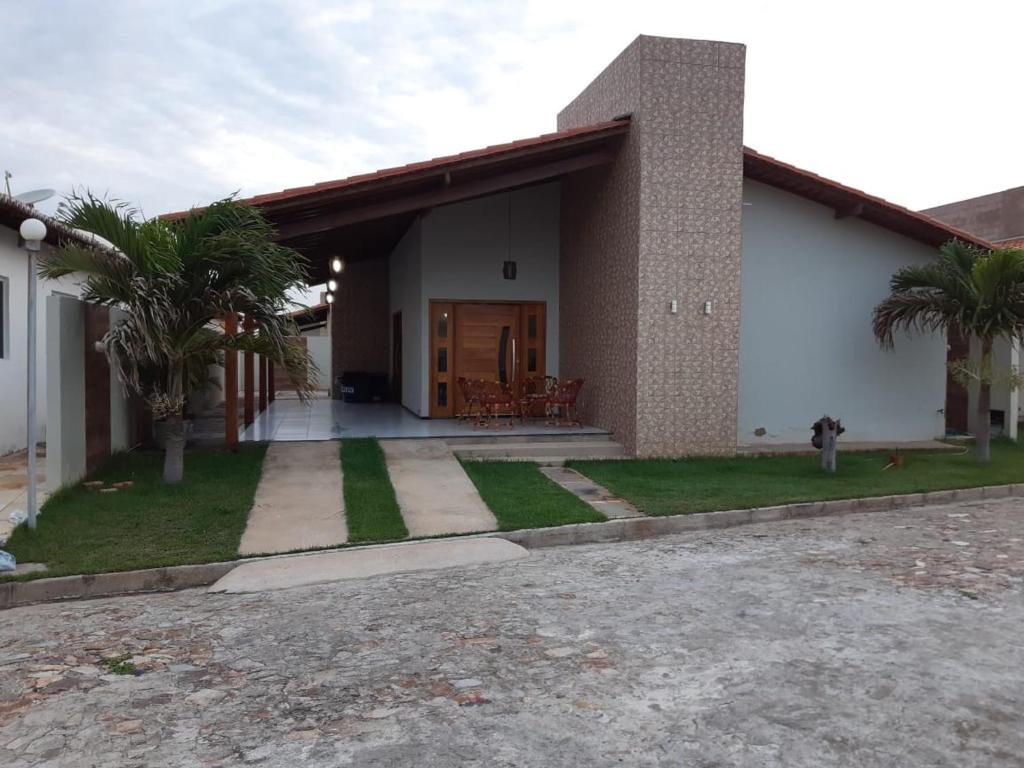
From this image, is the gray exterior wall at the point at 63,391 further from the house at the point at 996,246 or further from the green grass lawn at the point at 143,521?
the house at the point at 996,246

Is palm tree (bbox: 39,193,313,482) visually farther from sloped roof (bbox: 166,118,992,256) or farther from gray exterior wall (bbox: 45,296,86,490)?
sloped roof (bbox: 166,118,992,256)

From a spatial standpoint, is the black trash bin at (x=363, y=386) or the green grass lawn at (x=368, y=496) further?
the black trash bin at (x=363, y=386)

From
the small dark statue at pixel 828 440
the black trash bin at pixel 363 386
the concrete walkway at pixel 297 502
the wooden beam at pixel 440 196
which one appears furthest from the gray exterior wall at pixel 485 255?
the small dark statue at pixel 828 440

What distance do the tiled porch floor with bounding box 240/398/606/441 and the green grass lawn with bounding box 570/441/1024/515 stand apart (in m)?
1.52

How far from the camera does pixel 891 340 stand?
1277cm

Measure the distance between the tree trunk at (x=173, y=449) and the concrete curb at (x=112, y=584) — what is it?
256cm

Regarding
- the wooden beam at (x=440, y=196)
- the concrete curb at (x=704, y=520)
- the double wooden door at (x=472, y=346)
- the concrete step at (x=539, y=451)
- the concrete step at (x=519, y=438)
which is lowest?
the concrete curb at (x=704, y=520)

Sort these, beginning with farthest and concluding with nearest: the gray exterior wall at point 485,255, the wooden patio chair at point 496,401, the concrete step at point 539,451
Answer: the gray exterior wall at point 485,255 < the wooden patio chair at point 496,401 < the concrete step at point 539,451

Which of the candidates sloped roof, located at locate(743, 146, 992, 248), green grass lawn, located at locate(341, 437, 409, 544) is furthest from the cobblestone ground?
sloped roof, located at locate(743, 146, 992, 248)

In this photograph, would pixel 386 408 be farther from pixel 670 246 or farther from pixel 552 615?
pixel 552 615

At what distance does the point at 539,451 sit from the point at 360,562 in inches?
195

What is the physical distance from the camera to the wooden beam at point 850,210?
12.5 metres

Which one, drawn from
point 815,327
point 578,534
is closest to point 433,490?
point 578,534

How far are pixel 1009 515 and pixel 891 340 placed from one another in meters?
4.87
